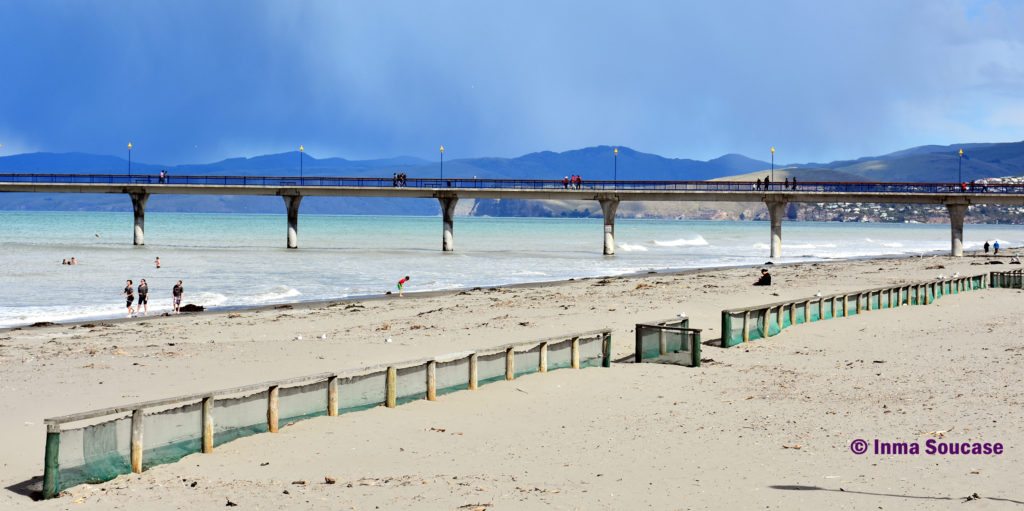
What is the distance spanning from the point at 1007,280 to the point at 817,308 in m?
16.5

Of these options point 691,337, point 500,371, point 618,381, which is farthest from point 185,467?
point 691,337

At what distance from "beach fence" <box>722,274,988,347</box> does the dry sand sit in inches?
23.8

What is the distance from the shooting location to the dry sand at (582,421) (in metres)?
11.2

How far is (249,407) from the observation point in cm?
1370

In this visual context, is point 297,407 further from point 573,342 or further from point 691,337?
point 691,337

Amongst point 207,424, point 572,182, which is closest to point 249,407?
point 207,424

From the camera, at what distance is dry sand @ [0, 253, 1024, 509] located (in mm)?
11156

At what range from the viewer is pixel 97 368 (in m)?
20.7

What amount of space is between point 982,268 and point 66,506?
183ft

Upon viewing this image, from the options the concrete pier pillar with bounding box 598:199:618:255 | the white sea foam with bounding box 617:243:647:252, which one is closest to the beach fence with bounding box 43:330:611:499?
the concrete pier pillar with bounding box 598:199:618:255

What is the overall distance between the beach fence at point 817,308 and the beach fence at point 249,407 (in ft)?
15.6

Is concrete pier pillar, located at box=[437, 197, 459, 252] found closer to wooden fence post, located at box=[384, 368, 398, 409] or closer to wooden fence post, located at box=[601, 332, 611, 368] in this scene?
wooden fence post, located at box=[601, 332, 611, 368]

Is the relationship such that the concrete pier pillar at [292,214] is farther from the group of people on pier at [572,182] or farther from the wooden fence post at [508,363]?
the wooden fence post at [508,363]

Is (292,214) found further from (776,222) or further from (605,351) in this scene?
(605,351)
